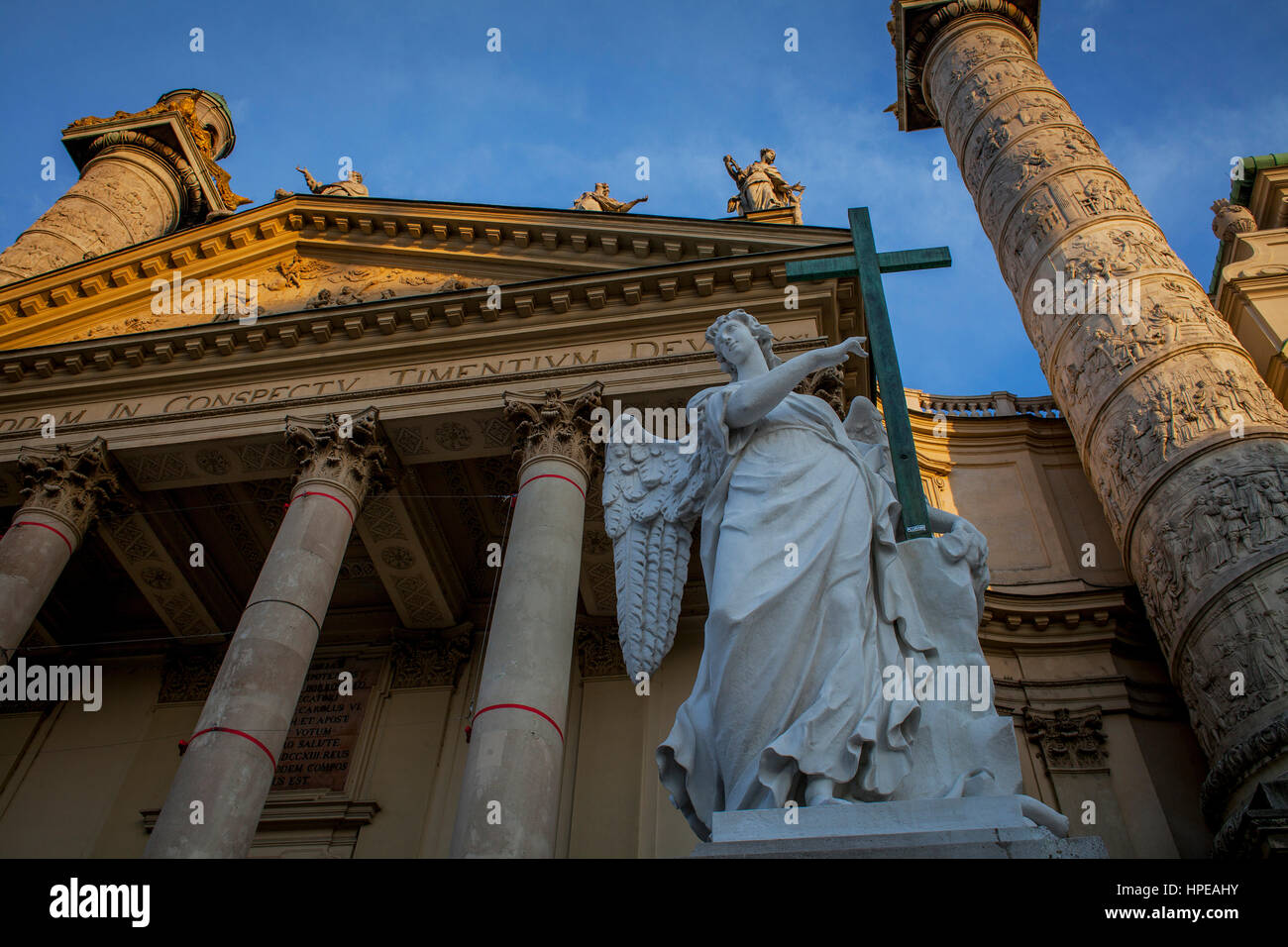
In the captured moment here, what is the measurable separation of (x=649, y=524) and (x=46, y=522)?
36.5ft

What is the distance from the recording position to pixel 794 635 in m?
3.24

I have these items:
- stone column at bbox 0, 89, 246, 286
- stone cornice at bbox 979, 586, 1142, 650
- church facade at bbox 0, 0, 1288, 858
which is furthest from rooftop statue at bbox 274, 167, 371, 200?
stone cornice at bbox 979, 586, 1142, 650

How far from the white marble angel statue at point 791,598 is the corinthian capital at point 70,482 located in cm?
1101

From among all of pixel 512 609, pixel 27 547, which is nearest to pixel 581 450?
pixel 512 609

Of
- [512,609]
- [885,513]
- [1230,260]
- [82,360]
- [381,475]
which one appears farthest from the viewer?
[1230,260]

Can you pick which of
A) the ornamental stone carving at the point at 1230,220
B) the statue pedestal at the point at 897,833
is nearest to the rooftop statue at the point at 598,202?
the ornamental stone carving at the point at 1230,220

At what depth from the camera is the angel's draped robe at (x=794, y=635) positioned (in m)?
3.00

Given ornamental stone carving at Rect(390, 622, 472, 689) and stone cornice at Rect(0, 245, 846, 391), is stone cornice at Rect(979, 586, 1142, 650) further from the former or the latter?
ornamental stone carving at Rect(390, 622, 472, 689)

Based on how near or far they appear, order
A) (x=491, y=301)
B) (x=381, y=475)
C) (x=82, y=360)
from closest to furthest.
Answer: (x=381, y=475) < (x=491, y=301) < (x=82, y=360)

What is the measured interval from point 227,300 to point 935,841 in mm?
16155

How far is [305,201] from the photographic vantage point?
16375 millimetres

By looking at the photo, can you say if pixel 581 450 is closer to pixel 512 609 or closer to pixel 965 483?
pixel 512 609

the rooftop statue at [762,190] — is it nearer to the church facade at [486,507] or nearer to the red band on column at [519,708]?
the church facade at [486,507]

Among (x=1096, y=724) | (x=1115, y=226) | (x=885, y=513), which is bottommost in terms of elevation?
(x=885, y=513)
